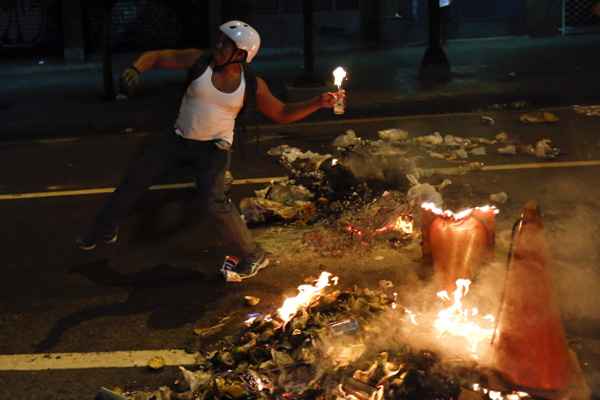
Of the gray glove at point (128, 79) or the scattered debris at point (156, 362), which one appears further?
the gray glove at point (128, 79)

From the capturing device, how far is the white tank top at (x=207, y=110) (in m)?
4.42

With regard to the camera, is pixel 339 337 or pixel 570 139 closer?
pixel 339 337

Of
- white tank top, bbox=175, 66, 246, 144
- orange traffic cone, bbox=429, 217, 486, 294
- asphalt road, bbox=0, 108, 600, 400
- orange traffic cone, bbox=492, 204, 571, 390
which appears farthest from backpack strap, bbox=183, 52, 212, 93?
orange traffic cone, bbox=492, 204, 571, 390

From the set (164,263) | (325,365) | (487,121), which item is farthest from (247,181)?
(325,365)

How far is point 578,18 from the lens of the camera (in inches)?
808

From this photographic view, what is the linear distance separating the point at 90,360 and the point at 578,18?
65.9 feet

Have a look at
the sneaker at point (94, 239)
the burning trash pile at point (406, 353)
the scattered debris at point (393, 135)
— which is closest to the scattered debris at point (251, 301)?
the burning trash pile at point (406, 353)

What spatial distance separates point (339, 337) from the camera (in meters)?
3.72

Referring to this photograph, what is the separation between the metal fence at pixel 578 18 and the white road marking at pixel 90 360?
19.3 metres

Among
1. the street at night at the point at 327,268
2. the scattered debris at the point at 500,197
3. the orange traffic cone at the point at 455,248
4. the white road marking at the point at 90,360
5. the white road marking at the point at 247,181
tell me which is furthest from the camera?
the white road marking at the point at 247,181

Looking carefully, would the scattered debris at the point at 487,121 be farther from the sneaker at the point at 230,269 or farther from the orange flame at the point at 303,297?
the sneaker at the point at 230,269

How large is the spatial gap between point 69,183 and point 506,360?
19.5ft

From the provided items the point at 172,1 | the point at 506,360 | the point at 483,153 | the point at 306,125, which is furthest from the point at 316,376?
the point at 172,1

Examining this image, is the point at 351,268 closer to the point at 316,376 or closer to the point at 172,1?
the point at 316,376
